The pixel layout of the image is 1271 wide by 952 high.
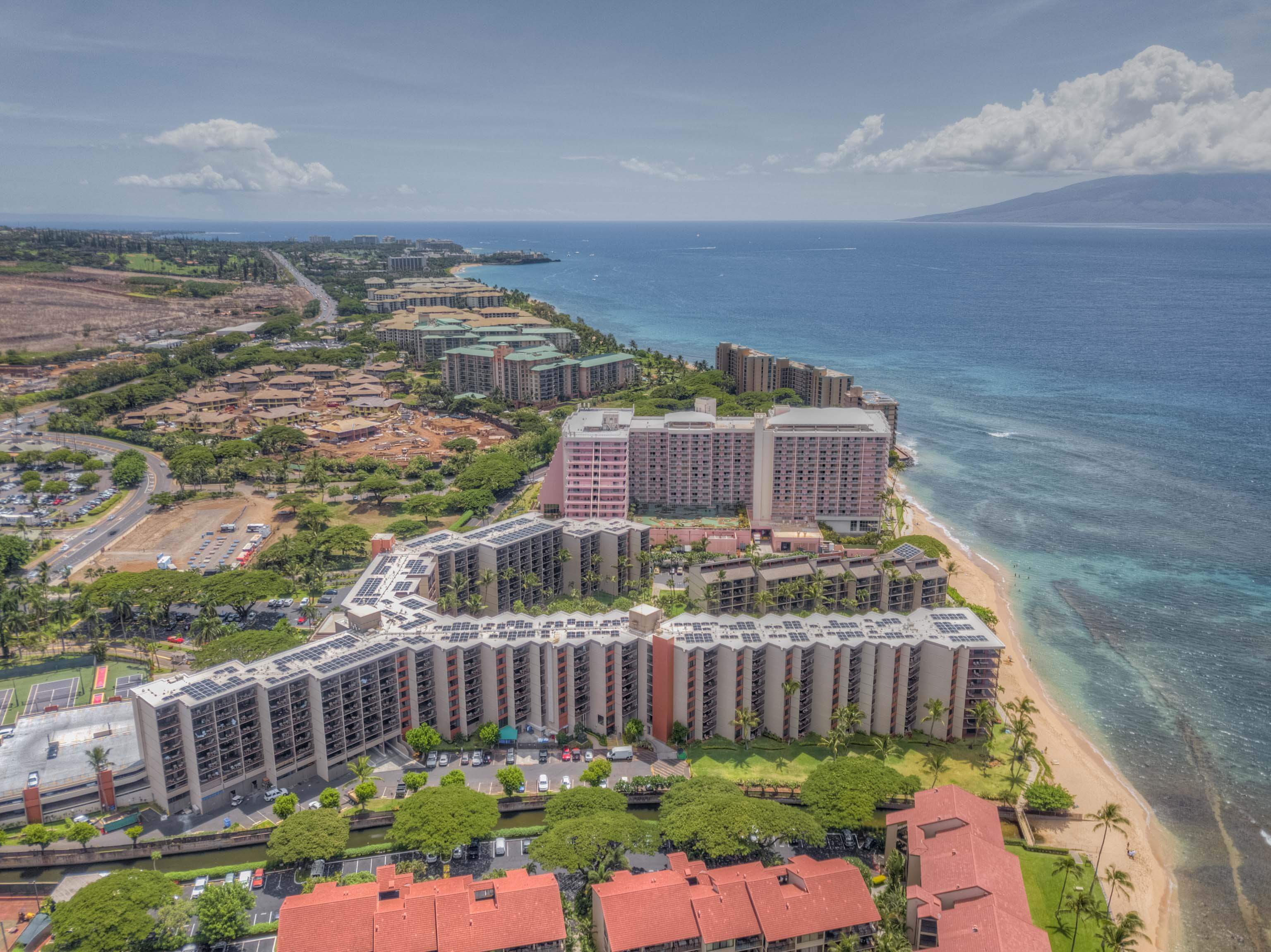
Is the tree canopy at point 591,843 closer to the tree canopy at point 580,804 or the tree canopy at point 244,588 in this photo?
the tree canopy at point 580,804

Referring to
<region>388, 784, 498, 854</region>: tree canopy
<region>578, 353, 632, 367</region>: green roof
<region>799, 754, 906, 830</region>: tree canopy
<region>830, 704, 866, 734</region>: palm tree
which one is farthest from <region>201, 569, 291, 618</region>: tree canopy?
<region>578, 353, 632, 367</region>: green roof

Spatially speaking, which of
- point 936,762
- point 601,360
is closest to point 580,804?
point 936,762

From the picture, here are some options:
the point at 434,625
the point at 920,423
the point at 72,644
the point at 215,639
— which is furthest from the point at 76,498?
the point at 920,423

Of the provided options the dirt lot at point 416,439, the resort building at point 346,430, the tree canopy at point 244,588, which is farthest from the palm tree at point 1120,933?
the resort building at point 346,430

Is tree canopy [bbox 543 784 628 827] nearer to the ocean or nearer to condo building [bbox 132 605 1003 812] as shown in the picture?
condo building [bbox 132 605 1003 812]

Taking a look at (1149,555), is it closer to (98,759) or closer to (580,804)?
(580,804)

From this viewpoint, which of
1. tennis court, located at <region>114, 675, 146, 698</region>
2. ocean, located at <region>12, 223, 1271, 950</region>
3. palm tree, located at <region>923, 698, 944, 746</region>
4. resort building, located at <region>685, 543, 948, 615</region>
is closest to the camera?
ocean, located at <region>12, 223, 1271, 950</region>
